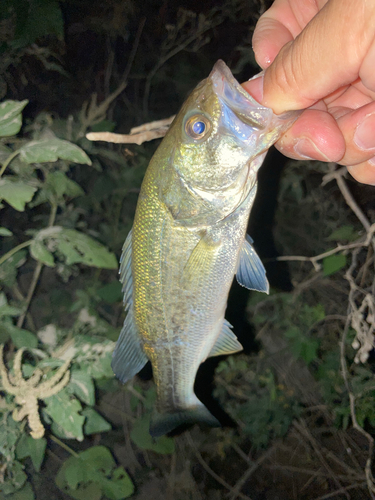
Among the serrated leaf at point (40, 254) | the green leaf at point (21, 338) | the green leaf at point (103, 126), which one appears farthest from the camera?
the green leaf at point (103, 126)

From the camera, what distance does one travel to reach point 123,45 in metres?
2.92

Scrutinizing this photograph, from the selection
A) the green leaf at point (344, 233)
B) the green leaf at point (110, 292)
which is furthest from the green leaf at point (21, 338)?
the green leaf at point (344, 233)

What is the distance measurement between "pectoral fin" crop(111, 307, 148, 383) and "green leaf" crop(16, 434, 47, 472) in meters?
1.13

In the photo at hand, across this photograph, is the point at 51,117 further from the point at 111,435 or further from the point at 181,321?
the point at 111,435

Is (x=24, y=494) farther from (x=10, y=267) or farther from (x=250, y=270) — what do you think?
(x=250, y=270)

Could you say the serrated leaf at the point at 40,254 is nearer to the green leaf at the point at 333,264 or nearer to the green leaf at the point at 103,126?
the green leaf at the point at 103,126

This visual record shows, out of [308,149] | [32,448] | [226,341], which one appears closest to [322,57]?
[308,149]

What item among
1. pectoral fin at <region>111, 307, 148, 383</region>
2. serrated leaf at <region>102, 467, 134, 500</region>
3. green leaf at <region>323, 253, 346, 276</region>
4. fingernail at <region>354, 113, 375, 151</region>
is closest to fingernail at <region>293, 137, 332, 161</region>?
fingernail at <region>354, 113, 375, 151</region>

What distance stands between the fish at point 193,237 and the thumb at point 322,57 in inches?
2.7

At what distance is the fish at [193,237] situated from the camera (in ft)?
3.22

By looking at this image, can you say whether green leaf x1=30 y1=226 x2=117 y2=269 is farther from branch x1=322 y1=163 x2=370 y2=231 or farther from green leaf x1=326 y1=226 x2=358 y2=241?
green leaf x1=326 y1=226 x2=358 y2=241

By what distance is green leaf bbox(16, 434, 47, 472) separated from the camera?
2.00m

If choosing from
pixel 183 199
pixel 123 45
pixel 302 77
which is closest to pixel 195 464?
→ pixel 183 199

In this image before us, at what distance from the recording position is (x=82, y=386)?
1936 mm
